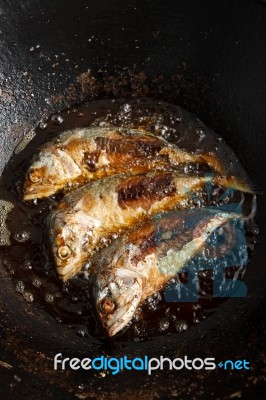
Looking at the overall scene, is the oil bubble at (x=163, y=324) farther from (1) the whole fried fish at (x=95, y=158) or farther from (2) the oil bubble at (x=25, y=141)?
(2) the oil bubble at (x=25, y=141)

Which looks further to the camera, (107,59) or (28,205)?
(107,59)

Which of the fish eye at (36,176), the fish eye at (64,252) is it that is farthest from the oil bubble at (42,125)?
the fish eye at (64,252)

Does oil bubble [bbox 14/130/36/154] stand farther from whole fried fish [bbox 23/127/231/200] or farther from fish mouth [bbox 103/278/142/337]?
fish mouth [bbox 103/278/142/337]

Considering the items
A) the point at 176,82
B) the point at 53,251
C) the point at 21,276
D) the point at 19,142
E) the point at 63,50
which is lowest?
the point at 21,276

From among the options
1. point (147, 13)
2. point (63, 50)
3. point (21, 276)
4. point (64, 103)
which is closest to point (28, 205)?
point (21, 276)

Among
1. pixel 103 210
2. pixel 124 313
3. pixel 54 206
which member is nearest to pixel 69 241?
pixel 103 210

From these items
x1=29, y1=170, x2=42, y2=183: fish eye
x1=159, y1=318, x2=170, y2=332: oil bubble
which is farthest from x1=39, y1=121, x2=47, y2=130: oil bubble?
x1=159, y1=318, x2=170, y2=332: oil bubble

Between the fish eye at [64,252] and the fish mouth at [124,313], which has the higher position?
the fish eye at [64,252]

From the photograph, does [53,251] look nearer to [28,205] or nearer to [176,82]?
[28,205]
